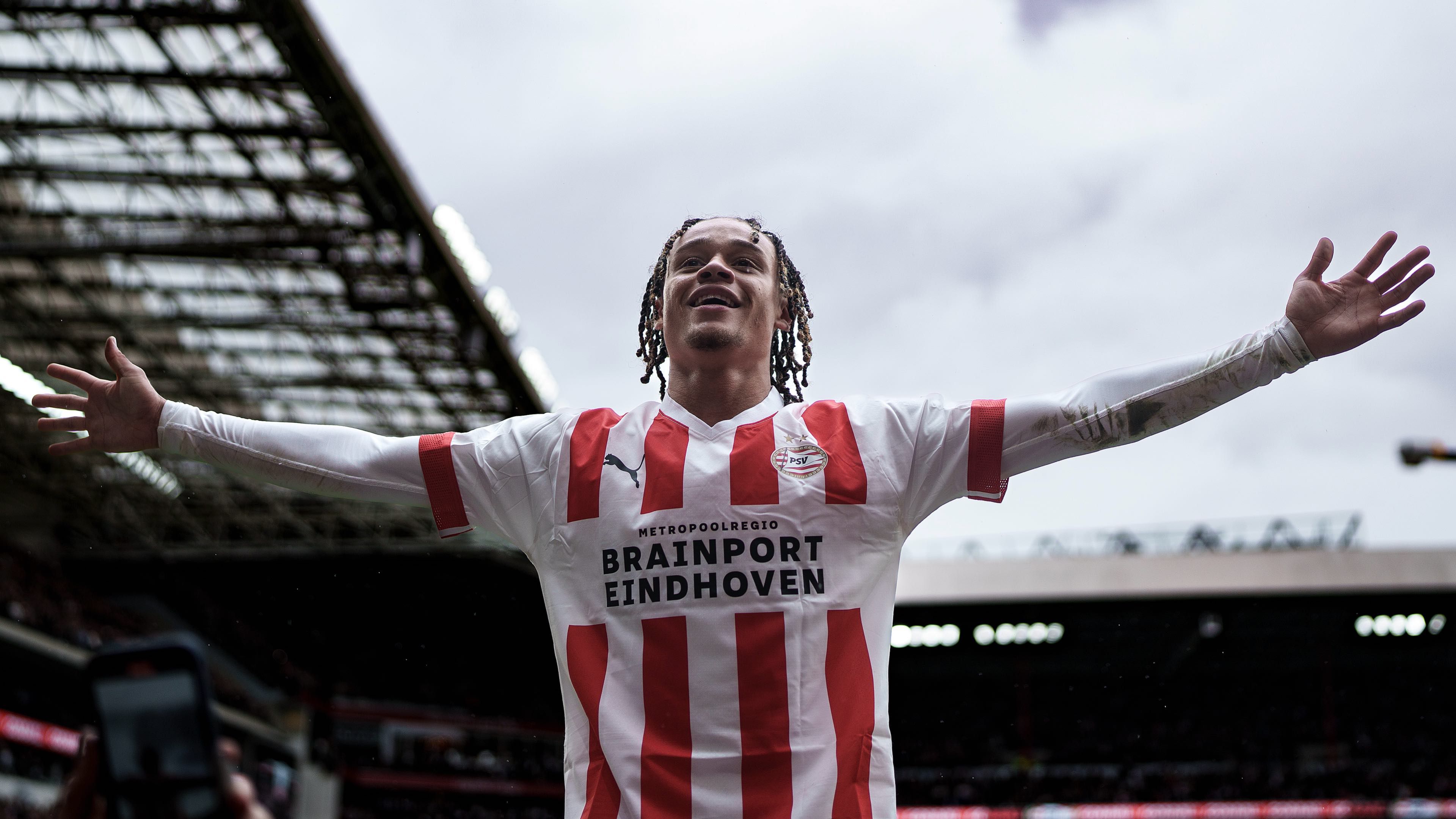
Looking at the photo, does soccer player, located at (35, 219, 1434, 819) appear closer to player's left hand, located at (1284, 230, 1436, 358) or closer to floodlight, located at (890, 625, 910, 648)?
player's left hand, located at (1284, 230, 1436, 358)

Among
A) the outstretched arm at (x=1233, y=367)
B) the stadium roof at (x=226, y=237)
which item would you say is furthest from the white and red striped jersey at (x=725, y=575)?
the stadium roof at (x=226, y=237)

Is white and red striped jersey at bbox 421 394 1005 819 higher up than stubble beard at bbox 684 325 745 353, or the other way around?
stubble beard at bbox 684 325 745 353

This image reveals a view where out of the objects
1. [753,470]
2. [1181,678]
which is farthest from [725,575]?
[1181,678]

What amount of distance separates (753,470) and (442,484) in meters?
0.60

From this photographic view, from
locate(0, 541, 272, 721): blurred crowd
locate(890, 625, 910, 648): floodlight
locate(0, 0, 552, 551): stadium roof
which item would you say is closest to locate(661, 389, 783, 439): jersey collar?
locate(0, 0, 552, 551): stadium roof

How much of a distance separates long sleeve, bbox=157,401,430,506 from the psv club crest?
68cm

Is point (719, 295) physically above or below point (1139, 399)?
above

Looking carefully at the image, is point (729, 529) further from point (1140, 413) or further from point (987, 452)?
point (1140, 413)

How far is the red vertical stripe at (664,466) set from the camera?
208cm

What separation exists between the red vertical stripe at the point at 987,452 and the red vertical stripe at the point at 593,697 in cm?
73

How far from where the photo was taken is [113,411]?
213cm

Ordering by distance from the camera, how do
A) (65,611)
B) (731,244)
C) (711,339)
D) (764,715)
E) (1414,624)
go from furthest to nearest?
(1414,624) → (65,611) → (731,244) → (711,339) → (764,715)

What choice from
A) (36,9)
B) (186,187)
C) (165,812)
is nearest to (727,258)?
(165,812)

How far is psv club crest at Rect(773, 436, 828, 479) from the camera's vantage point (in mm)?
2107
